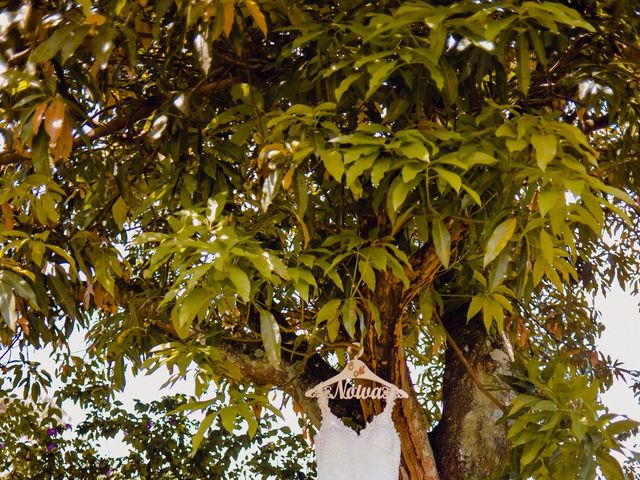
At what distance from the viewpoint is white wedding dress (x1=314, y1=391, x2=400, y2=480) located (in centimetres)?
211

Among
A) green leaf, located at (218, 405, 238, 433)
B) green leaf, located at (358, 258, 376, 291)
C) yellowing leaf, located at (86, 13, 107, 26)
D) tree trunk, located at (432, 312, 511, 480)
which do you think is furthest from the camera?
tree trunk, located at (432, 312, 511, 480)

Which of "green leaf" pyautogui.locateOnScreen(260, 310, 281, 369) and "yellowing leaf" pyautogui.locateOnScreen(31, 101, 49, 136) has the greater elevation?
"yellowing leaf" pyautogui.locateOnScreen(31, 101, 49, 136)

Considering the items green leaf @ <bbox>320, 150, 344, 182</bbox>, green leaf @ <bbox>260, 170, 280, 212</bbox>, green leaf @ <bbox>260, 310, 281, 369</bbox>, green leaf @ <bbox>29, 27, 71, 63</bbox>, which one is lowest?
green leaf @ <bbox>260, 310, 281, 369</bbox>

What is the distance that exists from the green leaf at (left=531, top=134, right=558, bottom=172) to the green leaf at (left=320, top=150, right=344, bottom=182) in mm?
362

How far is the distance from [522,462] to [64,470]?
3228 mm

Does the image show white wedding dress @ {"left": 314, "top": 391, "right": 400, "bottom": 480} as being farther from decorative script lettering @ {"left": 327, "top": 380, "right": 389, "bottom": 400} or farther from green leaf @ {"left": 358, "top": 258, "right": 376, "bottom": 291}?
green leaf @ {"left": 358, "top": 258, "right": 376, "bottom": 291}

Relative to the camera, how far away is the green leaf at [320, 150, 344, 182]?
1.58 m

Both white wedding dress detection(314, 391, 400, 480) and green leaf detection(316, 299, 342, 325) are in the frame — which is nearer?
green leaf detection(316, 299, 342, 325)

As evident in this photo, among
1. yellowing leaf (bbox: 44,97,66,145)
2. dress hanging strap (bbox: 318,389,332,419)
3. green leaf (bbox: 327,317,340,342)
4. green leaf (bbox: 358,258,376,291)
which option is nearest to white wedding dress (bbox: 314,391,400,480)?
dress hanging strap (bbox: 318,389,332,419)

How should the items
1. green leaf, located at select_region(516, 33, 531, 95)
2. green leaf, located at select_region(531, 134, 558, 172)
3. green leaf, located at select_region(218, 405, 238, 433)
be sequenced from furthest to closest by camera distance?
green leaf, located at select_region(218, 405, 238, 433), green leaf, located at select_region(516, 33, 531, 95), green leaf, located at select_region(531, 134, 558, 172)

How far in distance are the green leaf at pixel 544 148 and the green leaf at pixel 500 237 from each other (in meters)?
0.16

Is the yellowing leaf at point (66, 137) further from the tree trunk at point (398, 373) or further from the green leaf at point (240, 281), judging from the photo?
the tree trunk at point (398, 373)

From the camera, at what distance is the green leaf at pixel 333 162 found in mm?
1576

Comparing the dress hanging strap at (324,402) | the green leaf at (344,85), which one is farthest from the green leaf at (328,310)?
the green leaf at (344,85)
